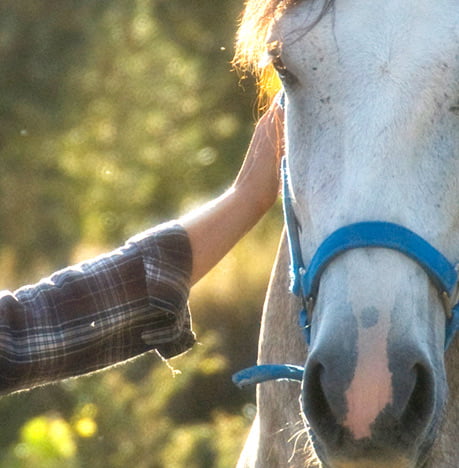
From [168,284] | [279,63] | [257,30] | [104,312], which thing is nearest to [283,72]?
[279,63]

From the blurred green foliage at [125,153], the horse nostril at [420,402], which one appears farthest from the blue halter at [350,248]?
the blurred green foliage at [125,153]

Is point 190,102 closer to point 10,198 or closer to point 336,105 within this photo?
point 10,198

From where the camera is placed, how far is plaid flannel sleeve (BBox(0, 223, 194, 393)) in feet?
7.63

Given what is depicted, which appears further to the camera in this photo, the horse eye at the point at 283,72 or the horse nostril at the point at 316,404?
the horse eye at the point at 283,72

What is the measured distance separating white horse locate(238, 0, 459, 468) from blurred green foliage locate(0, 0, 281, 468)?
2.74 m

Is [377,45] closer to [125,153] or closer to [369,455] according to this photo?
[369,455]

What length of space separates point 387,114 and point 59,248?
12.8 ft

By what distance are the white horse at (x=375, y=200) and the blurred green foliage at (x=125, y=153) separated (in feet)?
8.98

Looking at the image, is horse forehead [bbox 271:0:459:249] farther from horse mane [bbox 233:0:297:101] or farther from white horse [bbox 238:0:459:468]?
horse mane [bbox 233:0:297:101]

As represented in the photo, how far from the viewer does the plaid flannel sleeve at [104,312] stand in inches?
91.6

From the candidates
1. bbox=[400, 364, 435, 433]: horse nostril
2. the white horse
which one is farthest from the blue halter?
bbox=[400, 364, 435, 433]: horse nostril

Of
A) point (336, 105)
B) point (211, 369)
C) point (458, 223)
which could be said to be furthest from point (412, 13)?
point (211, 369)

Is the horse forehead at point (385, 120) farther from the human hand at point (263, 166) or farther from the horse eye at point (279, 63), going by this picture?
the human hand at point (263, 166)

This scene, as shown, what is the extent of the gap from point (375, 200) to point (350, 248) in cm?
9
